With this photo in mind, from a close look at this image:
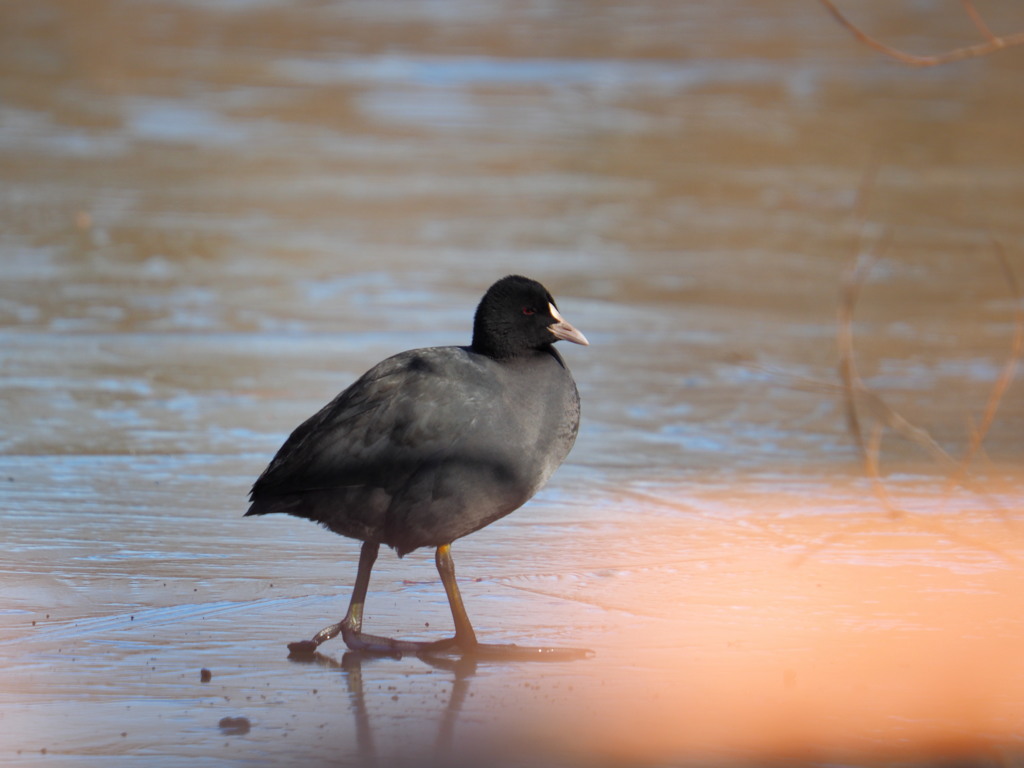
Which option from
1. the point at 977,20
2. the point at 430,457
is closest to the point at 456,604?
the point at 430,457

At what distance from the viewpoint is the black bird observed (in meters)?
4.98

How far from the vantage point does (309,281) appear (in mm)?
10711

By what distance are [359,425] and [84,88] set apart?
14.0m

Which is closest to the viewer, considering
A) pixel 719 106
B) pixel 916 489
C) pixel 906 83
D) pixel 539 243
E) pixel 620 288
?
pixel 916 489

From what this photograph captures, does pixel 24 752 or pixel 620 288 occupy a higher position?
pixel 24 752

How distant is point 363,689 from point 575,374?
4.17m

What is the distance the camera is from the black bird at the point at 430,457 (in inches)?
196

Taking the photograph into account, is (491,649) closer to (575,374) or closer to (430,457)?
(430,457)

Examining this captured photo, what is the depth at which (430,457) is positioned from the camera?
499 centimetres

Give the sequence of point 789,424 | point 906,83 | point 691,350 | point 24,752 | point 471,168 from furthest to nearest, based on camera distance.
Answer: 1. point 906,83
2. point 471,168
3. point 691,350
4. point 789,424
5. point 24,752

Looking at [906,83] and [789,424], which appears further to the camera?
[906,83]

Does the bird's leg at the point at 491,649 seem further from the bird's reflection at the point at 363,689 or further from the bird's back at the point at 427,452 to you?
the bird's back at the point at 427,452

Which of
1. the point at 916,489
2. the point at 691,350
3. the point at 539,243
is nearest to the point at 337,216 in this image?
the point at 539,243

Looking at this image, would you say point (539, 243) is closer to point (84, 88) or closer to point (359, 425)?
point (359, 425)
